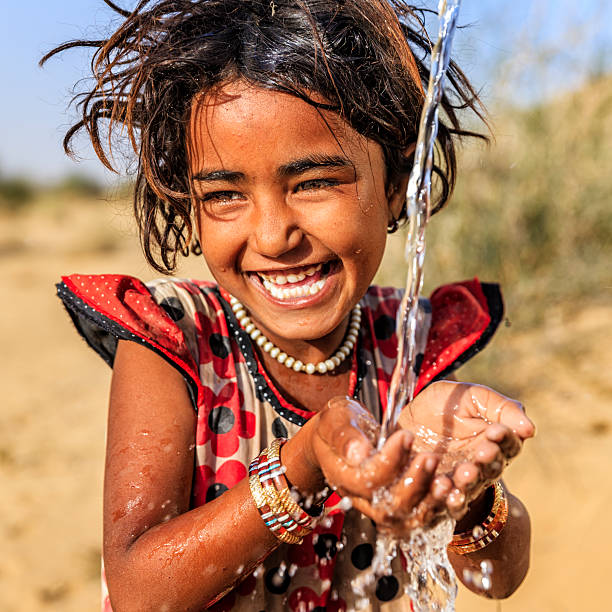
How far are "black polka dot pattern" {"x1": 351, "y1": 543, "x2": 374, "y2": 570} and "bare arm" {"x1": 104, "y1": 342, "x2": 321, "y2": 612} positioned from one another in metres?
0.40

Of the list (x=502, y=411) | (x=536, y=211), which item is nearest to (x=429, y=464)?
(x=502, y=411)

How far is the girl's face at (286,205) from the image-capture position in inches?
58.5

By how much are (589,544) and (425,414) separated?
6.60 feet

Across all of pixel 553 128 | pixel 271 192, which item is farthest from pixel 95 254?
pixel 271 192

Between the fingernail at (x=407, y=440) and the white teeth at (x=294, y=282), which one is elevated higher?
the white teeth at (x=294, y=282)

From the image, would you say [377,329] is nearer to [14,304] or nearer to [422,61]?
[422,61]

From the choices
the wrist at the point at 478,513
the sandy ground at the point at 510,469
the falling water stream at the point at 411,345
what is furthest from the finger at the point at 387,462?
the sandy ground at the point at 510,469

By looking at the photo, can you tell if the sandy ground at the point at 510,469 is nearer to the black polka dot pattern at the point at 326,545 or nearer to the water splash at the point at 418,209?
the water splash at the point at 418,209

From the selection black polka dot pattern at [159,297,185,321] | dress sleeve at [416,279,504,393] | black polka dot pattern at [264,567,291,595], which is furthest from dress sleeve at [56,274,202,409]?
dress sleeve at [416,279,504,393]

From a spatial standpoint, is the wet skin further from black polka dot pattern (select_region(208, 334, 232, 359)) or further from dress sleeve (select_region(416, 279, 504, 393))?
dress sleeve (select_region(416, 279, 504, 393))

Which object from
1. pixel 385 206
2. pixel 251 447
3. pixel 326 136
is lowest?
pixel 251 447

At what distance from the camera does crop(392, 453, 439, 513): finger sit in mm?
1114

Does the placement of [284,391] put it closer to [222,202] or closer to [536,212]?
[222,202]

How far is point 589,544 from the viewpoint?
302cm
